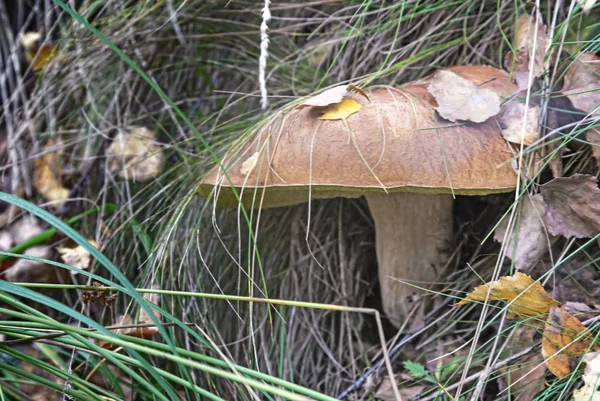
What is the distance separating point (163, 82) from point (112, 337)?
1.19 m

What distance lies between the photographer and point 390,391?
134 cm

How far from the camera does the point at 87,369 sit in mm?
1427

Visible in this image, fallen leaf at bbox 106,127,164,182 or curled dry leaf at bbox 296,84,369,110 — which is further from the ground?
curled dry leaf at bbox 296,84,369,110

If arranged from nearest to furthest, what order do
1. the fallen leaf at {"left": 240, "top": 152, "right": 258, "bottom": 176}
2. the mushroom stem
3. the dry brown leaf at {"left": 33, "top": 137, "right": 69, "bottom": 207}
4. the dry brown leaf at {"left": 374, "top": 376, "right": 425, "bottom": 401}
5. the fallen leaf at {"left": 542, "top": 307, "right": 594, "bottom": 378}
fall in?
the fallen leaf at {"left": 542, "top": 307, "right": 594, "bottom": 378}, the fallen leaf at {"left": 240, "top": 152, "right": 258, "bottom": 176}, the dry brown leaf at {"left": 374, "top": 376, "right": 425, "bottom": 401}, the mushroom stem, the dry brown leaf at {"left": 33, "top": 137, "right": 69, "bottom": 207}

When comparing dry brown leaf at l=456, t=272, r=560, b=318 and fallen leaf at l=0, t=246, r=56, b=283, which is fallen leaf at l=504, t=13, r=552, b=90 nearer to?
dry brown leaf at l=456, t=272, r=560, b=318

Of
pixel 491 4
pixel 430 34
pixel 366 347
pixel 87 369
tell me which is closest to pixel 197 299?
pixel 87 369

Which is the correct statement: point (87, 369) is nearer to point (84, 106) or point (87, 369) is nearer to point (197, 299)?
point (197, 299)

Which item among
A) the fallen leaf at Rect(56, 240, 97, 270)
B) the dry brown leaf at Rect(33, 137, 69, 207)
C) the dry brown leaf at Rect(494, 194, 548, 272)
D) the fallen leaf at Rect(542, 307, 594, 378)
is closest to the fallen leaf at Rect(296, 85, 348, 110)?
the dry brown leaf at Rect(494, 194, 548, 272)

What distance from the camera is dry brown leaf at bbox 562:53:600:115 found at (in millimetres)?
1181

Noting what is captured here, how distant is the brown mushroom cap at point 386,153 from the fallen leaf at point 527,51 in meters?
0.08

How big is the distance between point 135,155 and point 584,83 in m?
1.22

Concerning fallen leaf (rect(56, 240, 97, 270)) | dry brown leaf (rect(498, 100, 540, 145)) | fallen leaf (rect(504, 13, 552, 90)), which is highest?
fallen leaf (rect(504, 13, 552, 90))

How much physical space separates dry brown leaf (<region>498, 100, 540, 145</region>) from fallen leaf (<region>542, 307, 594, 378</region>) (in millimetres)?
334

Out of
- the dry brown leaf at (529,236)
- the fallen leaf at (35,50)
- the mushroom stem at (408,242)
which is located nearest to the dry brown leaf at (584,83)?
the dry brown leaf at (529,236)
